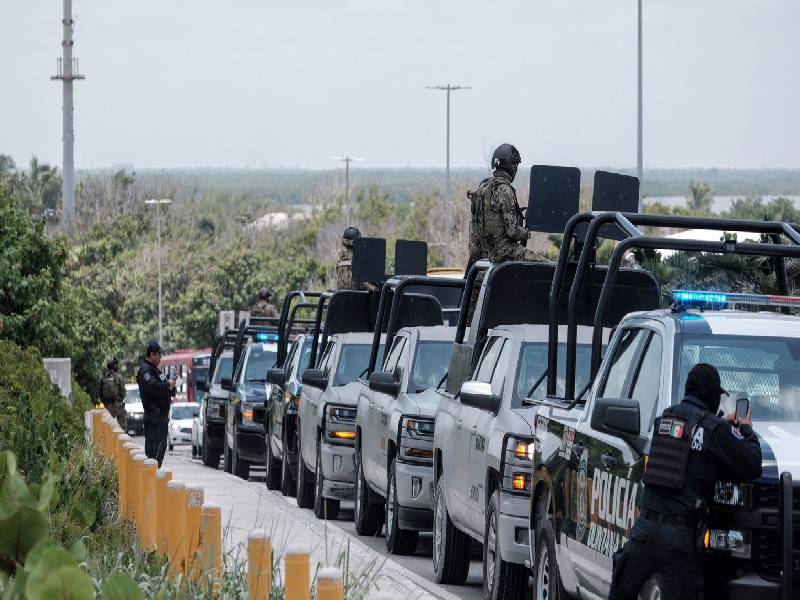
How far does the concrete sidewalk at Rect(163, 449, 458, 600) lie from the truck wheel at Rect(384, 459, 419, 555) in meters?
0.21

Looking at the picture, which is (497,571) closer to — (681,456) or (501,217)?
(681,456)

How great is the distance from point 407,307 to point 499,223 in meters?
3.99

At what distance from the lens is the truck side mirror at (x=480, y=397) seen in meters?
11.0

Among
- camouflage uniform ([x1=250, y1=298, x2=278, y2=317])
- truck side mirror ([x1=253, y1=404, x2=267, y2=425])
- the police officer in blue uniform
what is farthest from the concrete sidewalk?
camouflage uniform ([x1=250, y1=298, x2=278, y2=317])

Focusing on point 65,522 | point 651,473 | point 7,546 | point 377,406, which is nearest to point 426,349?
point 377,406

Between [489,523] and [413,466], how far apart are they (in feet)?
9.53

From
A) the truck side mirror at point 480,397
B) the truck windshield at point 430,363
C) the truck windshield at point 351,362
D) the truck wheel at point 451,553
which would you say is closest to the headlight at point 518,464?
the truck side mirror at point 480,397

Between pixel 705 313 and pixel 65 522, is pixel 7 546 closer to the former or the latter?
pixel 705 313

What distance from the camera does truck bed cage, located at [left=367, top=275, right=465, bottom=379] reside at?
662 inches

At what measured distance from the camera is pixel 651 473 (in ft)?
24.4

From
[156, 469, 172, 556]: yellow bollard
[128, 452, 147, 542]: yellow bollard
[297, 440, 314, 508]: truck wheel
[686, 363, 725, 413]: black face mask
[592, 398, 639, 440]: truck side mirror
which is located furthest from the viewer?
[297, 440, 314, 508]: truck wheel

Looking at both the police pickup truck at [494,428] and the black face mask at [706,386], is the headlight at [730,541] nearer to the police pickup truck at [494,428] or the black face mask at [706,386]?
the black face mask at [706,386]

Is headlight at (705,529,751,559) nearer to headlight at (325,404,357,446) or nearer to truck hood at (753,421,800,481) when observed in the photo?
truck hood at (753,421,800,481)

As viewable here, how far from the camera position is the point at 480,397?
11047 mm
